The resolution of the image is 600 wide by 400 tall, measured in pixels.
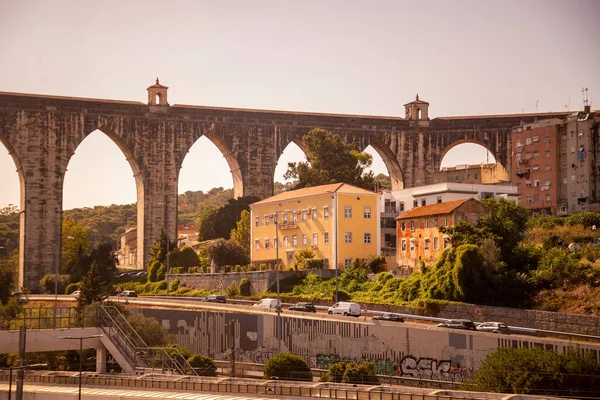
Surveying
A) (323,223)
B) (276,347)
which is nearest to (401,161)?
(323,223)

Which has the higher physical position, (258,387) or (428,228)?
(428,228)

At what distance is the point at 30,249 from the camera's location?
90312 millimetres

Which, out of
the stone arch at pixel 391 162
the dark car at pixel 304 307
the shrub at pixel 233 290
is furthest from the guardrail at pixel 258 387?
the stone arch at pixel 391 162

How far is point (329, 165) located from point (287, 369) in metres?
46.9

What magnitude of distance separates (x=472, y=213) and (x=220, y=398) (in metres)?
37.8

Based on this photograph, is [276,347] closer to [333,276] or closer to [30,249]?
[333,276]

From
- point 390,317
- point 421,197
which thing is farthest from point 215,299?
point 421,197

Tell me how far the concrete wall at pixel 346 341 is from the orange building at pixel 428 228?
13.4m

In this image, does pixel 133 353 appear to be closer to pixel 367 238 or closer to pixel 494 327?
pixel 494 327

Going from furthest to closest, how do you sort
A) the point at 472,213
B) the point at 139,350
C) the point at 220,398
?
the point at 472,213
the point at 139,350
the point at 220,398

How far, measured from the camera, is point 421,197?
83.1 m

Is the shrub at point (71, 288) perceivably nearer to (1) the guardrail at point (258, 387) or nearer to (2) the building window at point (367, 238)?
(2) the building window at point (367, 238)

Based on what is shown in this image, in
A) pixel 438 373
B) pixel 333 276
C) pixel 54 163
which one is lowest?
pixel 438 373

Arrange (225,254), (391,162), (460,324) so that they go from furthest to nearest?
(391,162) < (225,254) < (460,324)
